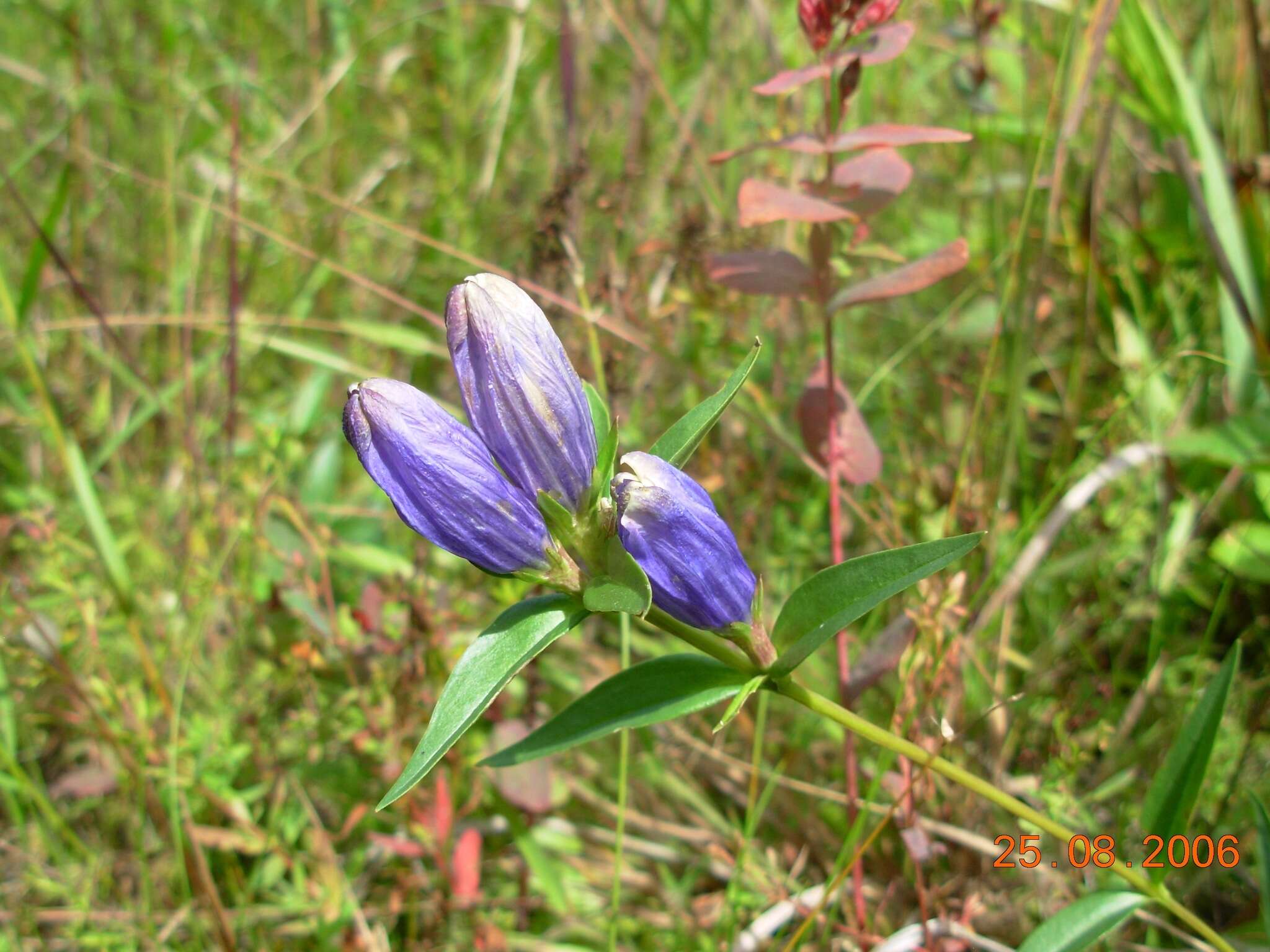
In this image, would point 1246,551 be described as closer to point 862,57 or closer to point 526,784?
point 862,57

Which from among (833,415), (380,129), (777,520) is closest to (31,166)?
(380,129)

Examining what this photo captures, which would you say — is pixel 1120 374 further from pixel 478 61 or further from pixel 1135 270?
pixel 478 61

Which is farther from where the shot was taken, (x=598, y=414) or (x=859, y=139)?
(x=859, y=139)

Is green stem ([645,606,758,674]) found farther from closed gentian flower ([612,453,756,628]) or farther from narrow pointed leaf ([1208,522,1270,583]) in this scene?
narrow pointed leaf ([1208,522,1270,583])

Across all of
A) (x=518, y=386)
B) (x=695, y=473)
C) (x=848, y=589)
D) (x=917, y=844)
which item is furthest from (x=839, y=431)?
(x=518, y=386)

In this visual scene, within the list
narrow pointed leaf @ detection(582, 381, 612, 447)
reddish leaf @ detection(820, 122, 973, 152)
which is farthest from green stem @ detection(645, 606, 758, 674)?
reddish leaf @ detection(820, 122, 973, 152)

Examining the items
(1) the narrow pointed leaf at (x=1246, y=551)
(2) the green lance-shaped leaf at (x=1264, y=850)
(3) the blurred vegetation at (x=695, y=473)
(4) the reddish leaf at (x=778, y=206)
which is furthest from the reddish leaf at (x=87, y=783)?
(1) the narrow pointed leaf at (x=1246, y=551)

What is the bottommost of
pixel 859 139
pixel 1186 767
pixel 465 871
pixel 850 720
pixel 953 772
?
pixel 465 871
